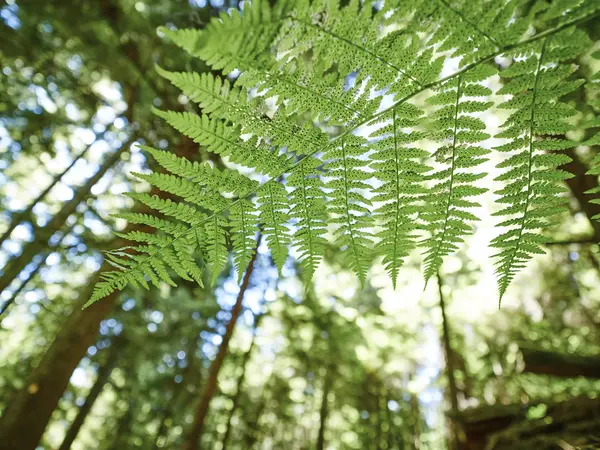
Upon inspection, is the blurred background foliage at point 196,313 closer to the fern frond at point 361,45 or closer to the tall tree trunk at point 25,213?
the tall tree trunk at point 25,213

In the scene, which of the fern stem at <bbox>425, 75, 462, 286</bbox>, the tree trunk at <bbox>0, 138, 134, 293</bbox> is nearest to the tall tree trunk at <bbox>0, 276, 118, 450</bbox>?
the tree trunk at <bbox>0, 138, 134, 293</bbox>

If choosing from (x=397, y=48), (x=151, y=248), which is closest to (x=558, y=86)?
(x=397, y=48)

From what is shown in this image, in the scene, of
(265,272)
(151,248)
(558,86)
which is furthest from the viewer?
(265,272)

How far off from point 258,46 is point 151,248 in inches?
Result: 31.4

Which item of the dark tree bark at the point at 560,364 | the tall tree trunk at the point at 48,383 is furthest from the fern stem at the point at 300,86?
the dark tree bark at the point at 560,364

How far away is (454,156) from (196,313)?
1116 cm

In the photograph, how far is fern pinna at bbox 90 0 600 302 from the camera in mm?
894

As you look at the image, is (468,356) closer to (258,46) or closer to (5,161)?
(258,46)

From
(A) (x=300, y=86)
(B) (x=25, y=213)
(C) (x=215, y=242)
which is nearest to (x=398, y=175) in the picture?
(A) (x=300, y=86)

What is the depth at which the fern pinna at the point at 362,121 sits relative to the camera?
89cm

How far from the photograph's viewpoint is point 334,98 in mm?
1100

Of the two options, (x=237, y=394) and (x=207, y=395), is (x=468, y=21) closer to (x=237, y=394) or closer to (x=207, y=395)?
(x=207, y=395)

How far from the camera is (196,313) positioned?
36.2ft

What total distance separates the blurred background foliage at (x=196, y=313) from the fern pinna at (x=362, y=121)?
116cm
